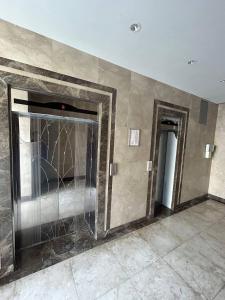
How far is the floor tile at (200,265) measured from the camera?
5.91 feet

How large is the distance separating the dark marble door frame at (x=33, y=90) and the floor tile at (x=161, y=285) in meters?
1.26

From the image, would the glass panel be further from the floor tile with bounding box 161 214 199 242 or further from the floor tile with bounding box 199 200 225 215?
the floor tile with bounding box 199 200 225 215

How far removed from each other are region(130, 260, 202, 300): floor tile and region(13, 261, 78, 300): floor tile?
2.41 feet

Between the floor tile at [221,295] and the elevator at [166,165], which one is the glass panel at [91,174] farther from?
the floor tile at [221,295]

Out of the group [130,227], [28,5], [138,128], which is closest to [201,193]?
[130,227]

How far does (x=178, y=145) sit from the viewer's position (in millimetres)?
3373

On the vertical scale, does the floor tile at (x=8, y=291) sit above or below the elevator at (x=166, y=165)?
below

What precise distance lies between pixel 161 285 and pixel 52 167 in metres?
2.05

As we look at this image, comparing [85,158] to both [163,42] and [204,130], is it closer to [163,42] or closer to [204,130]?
[163,42]

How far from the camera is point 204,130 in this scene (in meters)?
3.89

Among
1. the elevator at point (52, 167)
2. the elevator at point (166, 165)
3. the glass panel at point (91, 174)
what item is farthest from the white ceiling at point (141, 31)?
the elevator at point (166, 165)

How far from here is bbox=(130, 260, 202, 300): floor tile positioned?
1661mm

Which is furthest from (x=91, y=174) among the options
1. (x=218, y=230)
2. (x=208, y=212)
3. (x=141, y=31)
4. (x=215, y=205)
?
(x=215, y=205)

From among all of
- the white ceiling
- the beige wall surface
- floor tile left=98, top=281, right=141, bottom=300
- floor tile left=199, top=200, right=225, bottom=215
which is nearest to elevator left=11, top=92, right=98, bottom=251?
the beige wall surface
